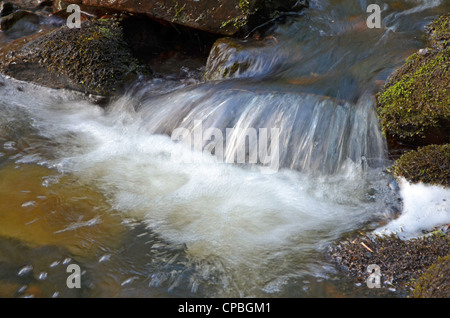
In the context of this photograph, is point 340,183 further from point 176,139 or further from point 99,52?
point 99,52

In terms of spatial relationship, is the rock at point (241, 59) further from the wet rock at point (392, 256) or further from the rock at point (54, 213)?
the wet rock at point (392, 256)

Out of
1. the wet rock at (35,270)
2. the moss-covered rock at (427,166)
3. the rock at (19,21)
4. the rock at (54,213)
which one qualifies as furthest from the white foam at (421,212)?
the rock at (19,21)

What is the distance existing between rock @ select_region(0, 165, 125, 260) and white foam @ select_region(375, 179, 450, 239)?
2.56 m

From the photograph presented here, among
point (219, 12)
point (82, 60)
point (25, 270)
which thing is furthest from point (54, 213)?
point (219, 12)

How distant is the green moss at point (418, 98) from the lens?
16.1 ft

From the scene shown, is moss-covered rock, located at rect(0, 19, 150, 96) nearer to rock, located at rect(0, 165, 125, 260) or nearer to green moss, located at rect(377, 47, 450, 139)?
rock, located at rect(0, 165, 125, 260)

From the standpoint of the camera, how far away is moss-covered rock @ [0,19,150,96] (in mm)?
6867

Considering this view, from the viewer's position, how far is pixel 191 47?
775 centimetres

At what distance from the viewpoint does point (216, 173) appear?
532cm

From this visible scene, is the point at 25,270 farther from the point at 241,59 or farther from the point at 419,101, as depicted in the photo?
the point at 419,101

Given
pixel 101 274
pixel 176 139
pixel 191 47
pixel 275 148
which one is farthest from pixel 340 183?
pixel 191 47

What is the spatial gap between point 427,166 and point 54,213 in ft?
12.1

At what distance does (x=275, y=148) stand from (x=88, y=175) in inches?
85.8

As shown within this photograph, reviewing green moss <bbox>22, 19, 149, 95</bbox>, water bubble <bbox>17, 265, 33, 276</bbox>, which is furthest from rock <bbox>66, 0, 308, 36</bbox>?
water bubble <bbox>17, 265, 33, 276</bbox>
